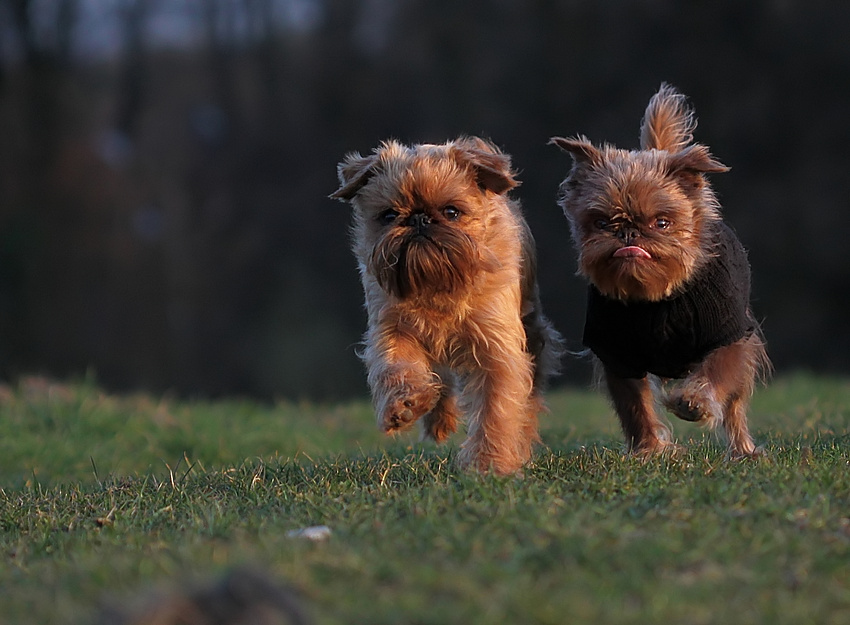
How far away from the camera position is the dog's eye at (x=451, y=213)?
243 inches

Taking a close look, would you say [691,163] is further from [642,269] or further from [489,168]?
[489,168]

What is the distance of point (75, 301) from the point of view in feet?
78.8

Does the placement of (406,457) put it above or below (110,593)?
below

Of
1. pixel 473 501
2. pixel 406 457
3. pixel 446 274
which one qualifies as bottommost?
pixel 406 457

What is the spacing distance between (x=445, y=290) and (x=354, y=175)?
1.04 metres

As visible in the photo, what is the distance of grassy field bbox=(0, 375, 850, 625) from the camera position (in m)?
3.25

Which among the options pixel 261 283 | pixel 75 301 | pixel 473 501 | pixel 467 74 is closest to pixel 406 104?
pixel 467 74

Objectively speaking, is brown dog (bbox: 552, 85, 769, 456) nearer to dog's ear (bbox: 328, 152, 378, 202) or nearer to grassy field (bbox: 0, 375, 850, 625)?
grassy field (bbox: 0, 375, 850, 625)

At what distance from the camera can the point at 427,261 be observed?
5891mm

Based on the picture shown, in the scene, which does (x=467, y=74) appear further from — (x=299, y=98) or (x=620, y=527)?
(x=620, y=527)

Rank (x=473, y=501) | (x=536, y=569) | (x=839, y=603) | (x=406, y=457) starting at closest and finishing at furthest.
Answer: (x=839, y=603) < (x=536, y=569) < (x=473, y=501) < (x=406, y=457)

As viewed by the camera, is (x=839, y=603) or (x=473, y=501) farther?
(x=473, y=501)

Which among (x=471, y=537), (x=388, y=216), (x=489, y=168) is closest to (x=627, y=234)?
(x=489, y=168)

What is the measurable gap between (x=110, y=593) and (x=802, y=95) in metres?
20.7
